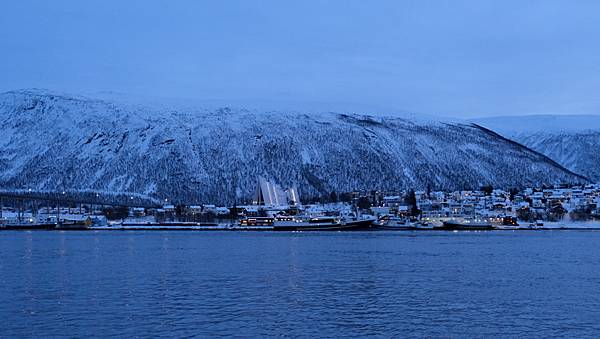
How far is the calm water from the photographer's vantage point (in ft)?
89.2

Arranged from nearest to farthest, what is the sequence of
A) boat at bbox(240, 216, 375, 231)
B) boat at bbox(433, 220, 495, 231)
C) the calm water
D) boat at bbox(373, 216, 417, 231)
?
the calm water, boat at bbox(240, 216, 375, 231), boat at bbox(433, 220, 495, 231), boat at bbox(373, 216, 417, 231)

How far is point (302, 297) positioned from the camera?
114ft

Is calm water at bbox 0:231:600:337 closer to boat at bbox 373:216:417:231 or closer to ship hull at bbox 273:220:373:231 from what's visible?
ship hull at bbox 273:220:373:231

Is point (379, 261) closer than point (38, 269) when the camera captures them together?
No

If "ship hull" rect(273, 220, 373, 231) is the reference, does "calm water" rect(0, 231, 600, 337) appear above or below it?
below

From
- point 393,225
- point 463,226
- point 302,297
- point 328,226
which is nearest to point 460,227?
point 463,226

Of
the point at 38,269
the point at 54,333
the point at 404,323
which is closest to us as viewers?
the point at 54,333

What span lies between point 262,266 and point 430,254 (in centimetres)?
1792

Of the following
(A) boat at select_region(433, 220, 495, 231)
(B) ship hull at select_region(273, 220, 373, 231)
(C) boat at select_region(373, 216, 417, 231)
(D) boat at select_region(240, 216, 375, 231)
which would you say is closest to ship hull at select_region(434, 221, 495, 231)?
(A) boat at select_region(433, 220, 495, 231)

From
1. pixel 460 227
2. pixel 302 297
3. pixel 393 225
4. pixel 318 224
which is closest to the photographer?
pixel 302 297

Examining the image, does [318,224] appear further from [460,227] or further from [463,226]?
[463,226]

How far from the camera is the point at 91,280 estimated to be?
137 feet

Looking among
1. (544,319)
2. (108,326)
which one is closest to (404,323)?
(544,319)

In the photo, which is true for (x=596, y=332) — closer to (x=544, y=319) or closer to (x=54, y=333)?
(x=544, y=319)
